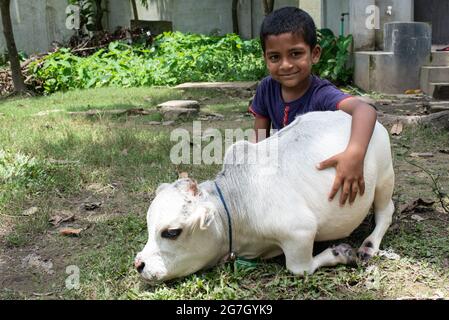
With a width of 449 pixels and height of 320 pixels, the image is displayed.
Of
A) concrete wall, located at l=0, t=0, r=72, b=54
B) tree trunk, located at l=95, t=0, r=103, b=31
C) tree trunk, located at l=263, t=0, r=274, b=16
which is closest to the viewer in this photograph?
tree trunk, located at l=263, t=0, r=274, b=16

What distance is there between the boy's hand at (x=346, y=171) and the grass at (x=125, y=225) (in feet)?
1.22

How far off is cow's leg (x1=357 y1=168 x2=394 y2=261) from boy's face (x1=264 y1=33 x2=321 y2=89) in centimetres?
71

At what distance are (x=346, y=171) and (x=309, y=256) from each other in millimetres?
423

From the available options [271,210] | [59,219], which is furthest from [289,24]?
[59,219]

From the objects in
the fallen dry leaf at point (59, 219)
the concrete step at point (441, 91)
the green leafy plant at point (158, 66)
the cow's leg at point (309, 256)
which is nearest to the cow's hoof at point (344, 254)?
the cow's leg at point (309, 256)

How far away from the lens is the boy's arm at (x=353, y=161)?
8.14 ft

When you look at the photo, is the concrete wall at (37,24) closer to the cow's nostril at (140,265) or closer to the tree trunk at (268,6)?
the tree trunk at (268,6)

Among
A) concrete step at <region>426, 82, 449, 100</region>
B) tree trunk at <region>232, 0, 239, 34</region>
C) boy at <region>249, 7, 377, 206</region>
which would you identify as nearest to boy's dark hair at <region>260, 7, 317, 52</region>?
boy at <region>249, 7, 377, 206</region>

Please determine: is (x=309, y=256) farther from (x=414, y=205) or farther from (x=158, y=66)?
(x=158, y=66)

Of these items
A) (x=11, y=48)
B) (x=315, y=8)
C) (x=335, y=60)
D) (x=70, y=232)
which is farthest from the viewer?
(x=315, y=8)

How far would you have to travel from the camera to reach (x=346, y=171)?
2.48 m

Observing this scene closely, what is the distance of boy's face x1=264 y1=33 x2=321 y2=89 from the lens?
2762 millimetres

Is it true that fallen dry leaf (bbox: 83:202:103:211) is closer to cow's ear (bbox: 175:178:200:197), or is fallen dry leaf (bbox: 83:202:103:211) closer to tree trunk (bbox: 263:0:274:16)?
cow's ear (bbox: 175:178:200:197)
